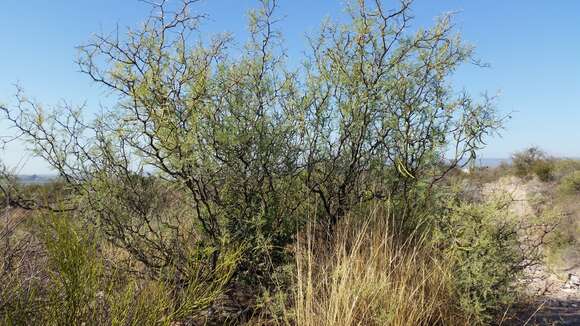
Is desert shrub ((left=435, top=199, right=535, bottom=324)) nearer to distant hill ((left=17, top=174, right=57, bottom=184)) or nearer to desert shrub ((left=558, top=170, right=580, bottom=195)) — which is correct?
distant hill ((left=17, top=174, right=57, bottom=184))

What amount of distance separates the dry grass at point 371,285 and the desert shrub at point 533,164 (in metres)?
16.1

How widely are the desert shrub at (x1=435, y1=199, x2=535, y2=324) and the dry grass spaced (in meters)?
0.14

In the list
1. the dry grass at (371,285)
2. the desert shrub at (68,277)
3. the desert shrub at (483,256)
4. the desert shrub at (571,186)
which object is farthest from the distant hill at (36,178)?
the desert shrub at (571,186)

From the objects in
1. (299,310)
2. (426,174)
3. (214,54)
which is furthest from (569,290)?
(214,54)

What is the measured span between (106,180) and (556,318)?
179 inches

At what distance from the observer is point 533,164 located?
1986cm

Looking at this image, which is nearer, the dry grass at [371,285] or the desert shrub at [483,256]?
the dry grass at [371,285]

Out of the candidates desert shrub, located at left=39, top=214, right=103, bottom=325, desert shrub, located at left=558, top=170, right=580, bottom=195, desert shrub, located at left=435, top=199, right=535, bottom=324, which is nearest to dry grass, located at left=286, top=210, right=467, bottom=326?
desert shrub, located at left=435, top=199, right=535, bottom=324

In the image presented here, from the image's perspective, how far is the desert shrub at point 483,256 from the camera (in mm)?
3879

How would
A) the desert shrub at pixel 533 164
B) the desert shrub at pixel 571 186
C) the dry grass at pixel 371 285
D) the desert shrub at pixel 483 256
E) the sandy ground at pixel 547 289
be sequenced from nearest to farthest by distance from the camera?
the dry grass at pixel 371 285 → the desert shrub at pixel 483 256 → the sandy ground at pixel 547 289 → the desert shrub at pixel 571 186 → the desert shrub at pixel 533 164

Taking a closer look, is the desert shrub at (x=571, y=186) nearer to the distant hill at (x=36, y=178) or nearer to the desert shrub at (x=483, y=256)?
the desert shrub at (x=483, y=256)

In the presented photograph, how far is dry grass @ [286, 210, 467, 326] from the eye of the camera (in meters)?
3.36

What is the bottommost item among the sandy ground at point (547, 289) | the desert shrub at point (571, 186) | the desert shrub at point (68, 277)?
the sandy ground at point (547, 289)

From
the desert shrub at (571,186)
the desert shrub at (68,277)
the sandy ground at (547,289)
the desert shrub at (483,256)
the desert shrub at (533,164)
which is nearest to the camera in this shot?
the desert shrub at (68,277)
